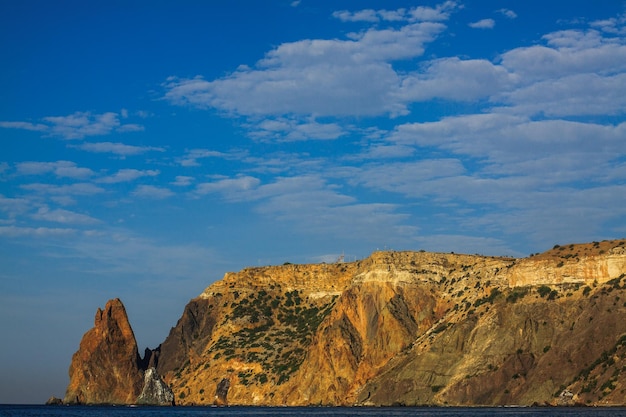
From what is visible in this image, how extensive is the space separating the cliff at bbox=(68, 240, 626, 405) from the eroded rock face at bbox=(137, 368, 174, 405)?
5160 millimetres

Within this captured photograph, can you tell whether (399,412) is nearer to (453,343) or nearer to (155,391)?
(453,343)

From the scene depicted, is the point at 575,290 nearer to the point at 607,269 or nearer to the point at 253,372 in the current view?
the point at 607,269

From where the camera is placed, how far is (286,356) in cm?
19000

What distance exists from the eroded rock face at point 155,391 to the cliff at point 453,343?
16.9 ft

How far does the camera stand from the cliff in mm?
133875

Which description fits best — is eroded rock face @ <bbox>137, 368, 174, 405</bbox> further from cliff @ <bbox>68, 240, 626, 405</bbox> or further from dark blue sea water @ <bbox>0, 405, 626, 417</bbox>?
dark blue sea water @ <bbox>0, 405, 626, 417</bbox>

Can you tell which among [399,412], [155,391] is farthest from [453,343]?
[155,391]

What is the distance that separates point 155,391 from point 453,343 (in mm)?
70152

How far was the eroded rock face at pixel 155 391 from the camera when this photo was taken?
19051cm

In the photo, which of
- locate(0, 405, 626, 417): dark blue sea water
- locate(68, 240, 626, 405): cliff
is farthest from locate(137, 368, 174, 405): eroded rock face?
locate(0, 405, 626, 417): dark blue sea water

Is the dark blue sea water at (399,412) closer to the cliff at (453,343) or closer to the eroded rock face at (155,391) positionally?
the cliff at (453,343)

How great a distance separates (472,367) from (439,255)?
4734cm

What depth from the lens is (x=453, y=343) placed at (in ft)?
501

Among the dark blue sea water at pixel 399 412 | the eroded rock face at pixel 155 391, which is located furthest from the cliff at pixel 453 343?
the dark blue sea water at pixel 399 412
